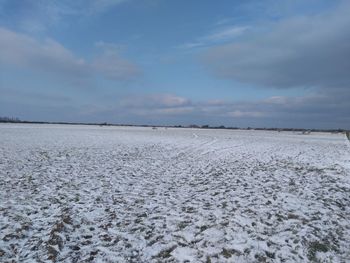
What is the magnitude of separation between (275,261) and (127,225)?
3816mm

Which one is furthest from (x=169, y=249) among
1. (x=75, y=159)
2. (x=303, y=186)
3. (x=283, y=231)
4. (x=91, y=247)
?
(x=75, y=159)

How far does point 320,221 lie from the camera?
7668 millimetres

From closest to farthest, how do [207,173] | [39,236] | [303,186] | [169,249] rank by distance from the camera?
[169,249] < [39,236] < [303,186] < [207,173]

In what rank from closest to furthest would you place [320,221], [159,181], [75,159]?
[320,221] < [159,181] < [75,159]

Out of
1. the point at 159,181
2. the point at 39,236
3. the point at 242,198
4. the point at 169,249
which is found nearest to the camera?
the point at 169,249

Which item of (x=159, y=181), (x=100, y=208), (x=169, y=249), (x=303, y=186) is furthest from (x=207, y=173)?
(x=169, y=249)

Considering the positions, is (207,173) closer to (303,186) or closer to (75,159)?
(303,186)

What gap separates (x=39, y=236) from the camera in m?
6.55

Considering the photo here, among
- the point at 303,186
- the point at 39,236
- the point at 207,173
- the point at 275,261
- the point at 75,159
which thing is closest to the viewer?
the point at 275,261

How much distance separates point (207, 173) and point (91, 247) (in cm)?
895

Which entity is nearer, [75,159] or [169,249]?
[169,249]

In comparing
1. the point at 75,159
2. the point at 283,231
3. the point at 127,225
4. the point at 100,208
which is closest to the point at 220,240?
the point at 283,231

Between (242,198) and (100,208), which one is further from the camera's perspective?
(242,198)

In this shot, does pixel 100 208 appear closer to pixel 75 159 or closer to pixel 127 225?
pixel 127 225
